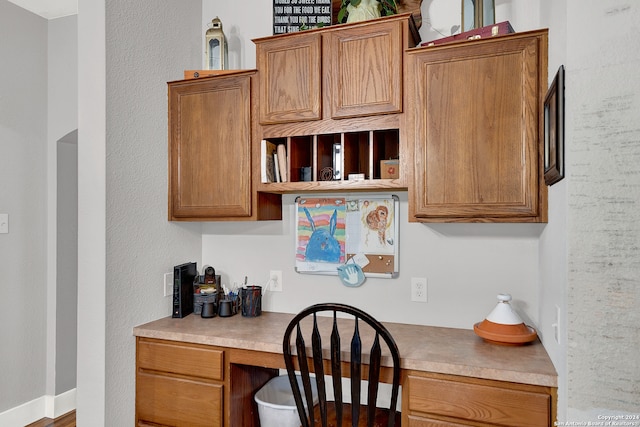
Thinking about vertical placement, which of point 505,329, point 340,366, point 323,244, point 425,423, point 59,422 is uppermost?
point 323,244

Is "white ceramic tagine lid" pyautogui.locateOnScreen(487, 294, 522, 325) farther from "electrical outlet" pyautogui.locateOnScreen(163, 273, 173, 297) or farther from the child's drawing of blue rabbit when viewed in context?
"electrical outlet" pyautogui.locateOnScreen(163, 273, 173, 297)

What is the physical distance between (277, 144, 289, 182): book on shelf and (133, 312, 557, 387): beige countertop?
0.73m

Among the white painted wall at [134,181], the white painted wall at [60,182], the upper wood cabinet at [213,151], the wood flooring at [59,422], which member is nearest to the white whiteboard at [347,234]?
the upper wood cabinet at [213,151]

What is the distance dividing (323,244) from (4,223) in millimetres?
2087

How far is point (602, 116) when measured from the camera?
1188mm

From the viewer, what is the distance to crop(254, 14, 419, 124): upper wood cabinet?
6.16ft

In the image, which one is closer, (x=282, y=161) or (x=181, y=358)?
(x=181, y=358)

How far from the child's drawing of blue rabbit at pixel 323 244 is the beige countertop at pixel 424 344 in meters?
0.36

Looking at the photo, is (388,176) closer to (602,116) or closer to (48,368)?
(602,116)

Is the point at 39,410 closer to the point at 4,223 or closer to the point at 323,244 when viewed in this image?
the point at 4,223

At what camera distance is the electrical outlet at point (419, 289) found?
2.11 metres

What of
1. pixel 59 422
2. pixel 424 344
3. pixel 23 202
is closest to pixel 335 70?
pixel 424 344

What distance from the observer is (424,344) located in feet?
5.87

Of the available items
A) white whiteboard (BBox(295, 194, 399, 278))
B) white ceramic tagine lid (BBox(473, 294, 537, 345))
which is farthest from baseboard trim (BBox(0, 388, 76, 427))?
white ceramic tagine lid (BBox(473, 294, 537, 345))
